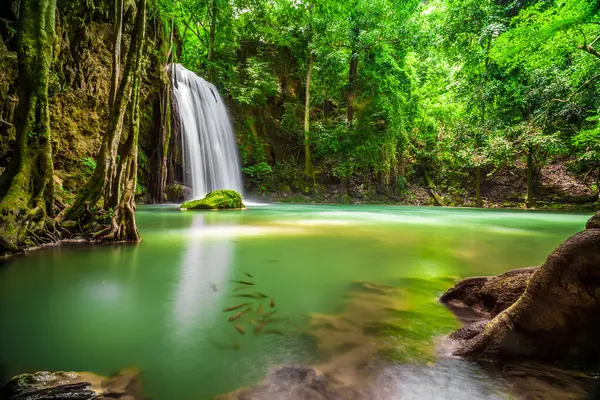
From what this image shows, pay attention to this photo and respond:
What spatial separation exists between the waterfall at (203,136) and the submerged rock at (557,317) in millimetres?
16097

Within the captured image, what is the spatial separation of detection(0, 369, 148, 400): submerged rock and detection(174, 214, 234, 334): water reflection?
2.03ft

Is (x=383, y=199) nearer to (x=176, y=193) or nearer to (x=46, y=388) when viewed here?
(x=176, y=193)

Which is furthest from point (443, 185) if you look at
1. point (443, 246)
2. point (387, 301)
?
point (387, 301)

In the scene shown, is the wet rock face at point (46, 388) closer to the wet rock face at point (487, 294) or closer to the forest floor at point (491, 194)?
the wet rock face at point (487, 294)

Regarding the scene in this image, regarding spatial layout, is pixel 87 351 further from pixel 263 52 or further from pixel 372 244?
pixel 263 52

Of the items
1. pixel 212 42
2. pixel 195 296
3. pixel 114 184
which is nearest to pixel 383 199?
pixel 212 42

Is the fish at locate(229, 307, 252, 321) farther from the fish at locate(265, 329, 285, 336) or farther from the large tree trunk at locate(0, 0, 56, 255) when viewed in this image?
the large tree trunk at locate(0, 0, 56, 255)

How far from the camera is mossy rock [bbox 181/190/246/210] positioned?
42.4 ft

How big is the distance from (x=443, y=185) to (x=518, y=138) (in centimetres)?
799

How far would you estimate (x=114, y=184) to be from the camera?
599 cm

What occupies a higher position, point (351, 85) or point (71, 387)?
point (351, 85)

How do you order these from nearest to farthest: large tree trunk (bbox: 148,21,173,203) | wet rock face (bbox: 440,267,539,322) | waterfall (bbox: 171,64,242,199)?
wet rock face (bbox: 440,267,539,322) → large tree trunk (bbox: 148,21,173,203) → waterfall (bbox: 171,64,242,199)

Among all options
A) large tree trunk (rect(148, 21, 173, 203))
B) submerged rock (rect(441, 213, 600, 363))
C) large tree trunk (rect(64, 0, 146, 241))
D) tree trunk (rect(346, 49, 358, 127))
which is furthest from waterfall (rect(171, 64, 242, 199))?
submerged rock (rect(441, 213, 600, 363))

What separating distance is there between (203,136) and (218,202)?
18.8 feet
